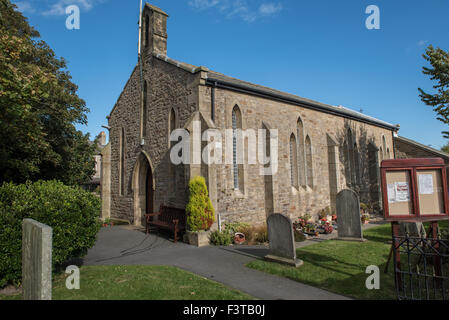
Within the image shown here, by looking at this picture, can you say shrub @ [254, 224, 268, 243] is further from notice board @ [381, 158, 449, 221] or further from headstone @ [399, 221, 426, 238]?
notice board @ [381, 158, 449, 221]

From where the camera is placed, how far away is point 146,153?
574 inches

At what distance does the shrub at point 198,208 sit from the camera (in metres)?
10.2

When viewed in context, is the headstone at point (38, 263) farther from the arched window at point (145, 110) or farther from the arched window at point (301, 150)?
the arched window at point (301, 150)

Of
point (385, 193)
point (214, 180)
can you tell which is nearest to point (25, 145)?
point (214, 180)

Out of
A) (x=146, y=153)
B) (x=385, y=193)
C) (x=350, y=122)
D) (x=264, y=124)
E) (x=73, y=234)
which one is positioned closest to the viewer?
(x=385, y=193)

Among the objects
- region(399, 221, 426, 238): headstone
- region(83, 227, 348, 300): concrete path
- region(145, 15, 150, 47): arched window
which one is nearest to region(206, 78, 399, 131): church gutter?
region(145, 15, 150, 47): arched window

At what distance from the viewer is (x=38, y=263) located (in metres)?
4.52

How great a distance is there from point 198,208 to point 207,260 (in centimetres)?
240

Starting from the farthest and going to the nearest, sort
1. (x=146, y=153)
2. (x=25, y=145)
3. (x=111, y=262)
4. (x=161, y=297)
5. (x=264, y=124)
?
(x=146, y=153), (x=264, y=124), (x=25, y=145), (x=111, y=262), (x=161, y=297)

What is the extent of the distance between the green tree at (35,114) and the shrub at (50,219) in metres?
2.53

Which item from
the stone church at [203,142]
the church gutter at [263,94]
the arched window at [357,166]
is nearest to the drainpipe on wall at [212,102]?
the stone church at [203,142]

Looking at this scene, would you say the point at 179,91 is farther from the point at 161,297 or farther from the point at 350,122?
the point at 350,122

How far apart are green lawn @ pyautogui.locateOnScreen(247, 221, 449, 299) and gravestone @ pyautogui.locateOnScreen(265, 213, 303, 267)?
22 cm
